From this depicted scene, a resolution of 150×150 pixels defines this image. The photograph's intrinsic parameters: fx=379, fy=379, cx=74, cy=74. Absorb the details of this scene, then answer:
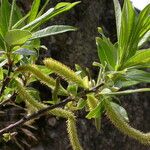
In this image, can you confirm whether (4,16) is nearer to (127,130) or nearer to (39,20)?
(39,20)

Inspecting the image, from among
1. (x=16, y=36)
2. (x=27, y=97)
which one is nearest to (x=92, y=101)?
(x=27, y=97)

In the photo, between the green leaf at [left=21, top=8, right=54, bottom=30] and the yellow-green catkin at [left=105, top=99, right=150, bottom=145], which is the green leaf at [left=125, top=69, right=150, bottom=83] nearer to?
the yellow-green catkin at [left=105, top=99, right=150, bottom=145]

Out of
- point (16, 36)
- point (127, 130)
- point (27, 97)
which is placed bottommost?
point (127, 130)

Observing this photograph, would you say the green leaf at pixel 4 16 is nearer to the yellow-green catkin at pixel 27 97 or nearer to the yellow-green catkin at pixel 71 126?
the yellow-green catkin at pixel 27 97

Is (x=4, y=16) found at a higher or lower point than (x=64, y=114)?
higher

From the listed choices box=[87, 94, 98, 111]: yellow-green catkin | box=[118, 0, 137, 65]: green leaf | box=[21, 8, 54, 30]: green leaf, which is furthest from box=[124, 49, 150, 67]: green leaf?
box=[21, 8, 54, 30]: green leaf

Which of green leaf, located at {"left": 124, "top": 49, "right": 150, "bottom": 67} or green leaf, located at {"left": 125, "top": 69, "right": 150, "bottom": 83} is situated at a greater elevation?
green leaf, located at {"left": 124, "top": 49, "right": 150, "bottom": 67}

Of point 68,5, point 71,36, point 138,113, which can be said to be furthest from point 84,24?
point 68,5
